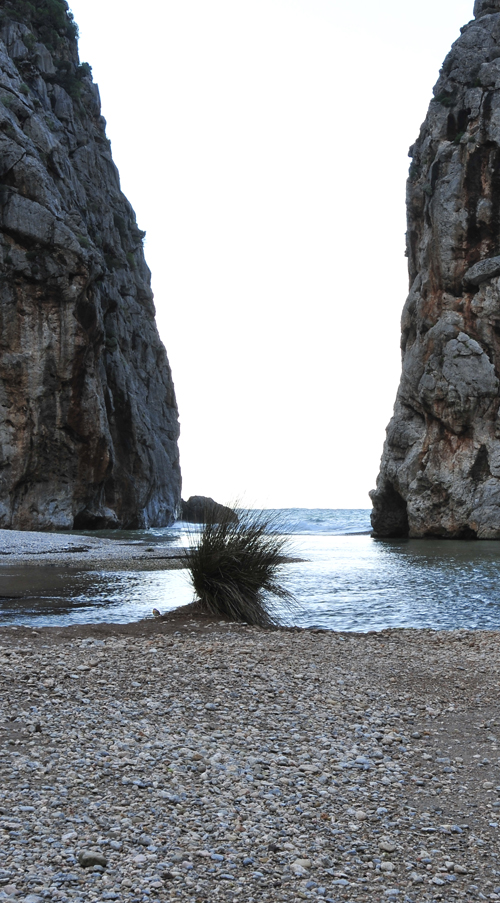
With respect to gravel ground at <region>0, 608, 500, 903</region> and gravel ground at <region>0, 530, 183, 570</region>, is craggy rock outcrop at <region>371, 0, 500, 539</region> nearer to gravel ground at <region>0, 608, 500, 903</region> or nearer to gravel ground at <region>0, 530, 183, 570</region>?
gravel ground at <region>0, 530, 183, 570</region>

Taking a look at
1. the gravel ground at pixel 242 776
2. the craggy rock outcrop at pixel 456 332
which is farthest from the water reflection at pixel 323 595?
the craggy rock outcrop at pixel 456 332

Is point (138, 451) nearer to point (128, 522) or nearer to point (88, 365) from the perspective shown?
point (128, 522)

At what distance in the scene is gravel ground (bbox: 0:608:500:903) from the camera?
289 cm

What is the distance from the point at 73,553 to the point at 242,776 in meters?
18.7

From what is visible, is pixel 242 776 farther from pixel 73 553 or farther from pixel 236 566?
pixel 73 553

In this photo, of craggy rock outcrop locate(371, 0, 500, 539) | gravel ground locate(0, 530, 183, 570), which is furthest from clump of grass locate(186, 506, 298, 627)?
craggy rock outcrop locate(371, 0, 500, 539)

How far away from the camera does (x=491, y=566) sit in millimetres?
19141

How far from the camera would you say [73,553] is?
21625 millimetres

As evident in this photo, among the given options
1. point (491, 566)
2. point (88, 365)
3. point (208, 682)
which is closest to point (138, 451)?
point (88, 365)

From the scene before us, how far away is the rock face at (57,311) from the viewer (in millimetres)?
36625

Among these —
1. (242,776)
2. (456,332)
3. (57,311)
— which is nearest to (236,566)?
(242,776)

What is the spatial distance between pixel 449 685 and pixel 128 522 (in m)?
45.5

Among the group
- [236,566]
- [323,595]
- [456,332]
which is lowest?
[323,595]

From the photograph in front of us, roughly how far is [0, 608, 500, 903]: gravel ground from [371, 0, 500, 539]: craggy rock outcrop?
32.1 meters
